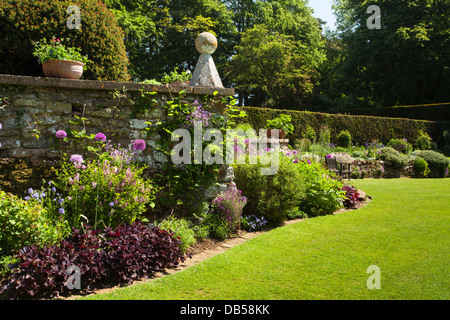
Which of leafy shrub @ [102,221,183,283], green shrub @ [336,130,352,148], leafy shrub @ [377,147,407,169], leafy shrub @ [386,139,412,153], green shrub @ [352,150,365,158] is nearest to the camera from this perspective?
leafy shrub @ [102,221,183,283]

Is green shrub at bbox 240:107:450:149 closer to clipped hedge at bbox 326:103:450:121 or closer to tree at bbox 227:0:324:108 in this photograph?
clipped hedge at bbox 326:103:450:121

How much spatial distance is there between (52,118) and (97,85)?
0.67 m

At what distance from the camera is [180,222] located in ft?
13.9

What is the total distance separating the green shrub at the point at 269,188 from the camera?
5.34m

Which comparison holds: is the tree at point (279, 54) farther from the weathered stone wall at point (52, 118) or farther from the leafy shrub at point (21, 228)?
the leafy shrub at point (21, 228)

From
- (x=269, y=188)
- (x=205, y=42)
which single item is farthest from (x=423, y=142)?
(x=205, y=42)

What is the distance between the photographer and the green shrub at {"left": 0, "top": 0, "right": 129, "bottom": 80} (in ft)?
15.4

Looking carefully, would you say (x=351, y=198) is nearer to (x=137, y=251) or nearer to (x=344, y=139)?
(x=137, y=251)

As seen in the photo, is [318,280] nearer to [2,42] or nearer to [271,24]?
[2,42]

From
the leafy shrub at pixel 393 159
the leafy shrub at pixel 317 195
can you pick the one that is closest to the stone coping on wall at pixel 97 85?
the leafy shrub at pixel 317 195

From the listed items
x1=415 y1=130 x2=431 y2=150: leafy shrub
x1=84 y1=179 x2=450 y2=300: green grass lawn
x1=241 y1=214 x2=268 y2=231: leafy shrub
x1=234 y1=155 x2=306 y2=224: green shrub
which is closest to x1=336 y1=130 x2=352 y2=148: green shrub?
x1=415 y1=130 x2=431 y2=150: leafy shrub

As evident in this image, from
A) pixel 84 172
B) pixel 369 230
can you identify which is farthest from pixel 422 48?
pixel 84 172

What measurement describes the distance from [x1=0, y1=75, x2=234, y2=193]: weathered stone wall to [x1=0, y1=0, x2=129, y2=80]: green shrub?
1.26 m

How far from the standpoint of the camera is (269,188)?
17.9 ft
